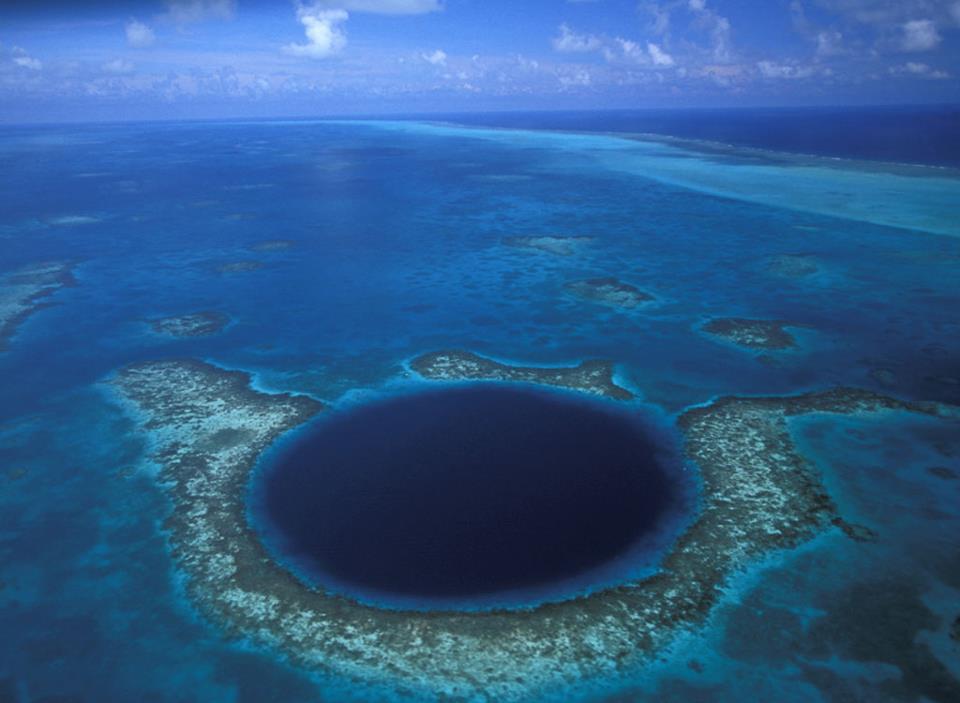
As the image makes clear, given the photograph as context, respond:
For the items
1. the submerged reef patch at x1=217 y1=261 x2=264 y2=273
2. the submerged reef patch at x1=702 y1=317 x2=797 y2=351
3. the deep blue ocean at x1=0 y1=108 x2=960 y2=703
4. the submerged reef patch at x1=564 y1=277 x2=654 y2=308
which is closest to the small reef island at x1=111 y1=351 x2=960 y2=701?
the deep blue ocean at x1=0 y1=108 x2=960 y2=703

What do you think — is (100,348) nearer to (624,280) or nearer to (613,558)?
(613,558)

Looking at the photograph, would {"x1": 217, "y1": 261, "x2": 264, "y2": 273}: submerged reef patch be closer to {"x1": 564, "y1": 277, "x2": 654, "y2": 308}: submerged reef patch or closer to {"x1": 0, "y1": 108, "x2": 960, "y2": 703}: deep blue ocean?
{"x1": 0, "y1": 108, "x2": 960, "y2": 703}: deep blue ocean

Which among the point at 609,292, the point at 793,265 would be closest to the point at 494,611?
the point at 609,292

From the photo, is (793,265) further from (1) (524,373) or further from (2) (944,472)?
(1) (524,373)

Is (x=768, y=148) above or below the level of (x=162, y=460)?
above

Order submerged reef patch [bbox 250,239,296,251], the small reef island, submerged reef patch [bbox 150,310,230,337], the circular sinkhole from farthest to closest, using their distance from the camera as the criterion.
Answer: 1. submerged reef patch [bbox 250,239,296,251]
2. submerged reef patch [bbox 150,310,230,337]
3. the circular sinkhole
4. the small reef island

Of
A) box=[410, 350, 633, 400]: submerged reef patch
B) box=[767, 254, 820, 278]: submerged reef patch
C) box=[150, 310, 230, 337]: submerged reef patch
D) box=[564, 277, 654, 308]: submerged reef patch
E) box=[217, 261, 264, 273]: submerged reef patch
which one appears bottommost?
box=[150, 310, 230, 337]: submerged reef patch

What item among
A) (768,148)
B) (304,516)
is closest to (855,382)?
(304,516)
